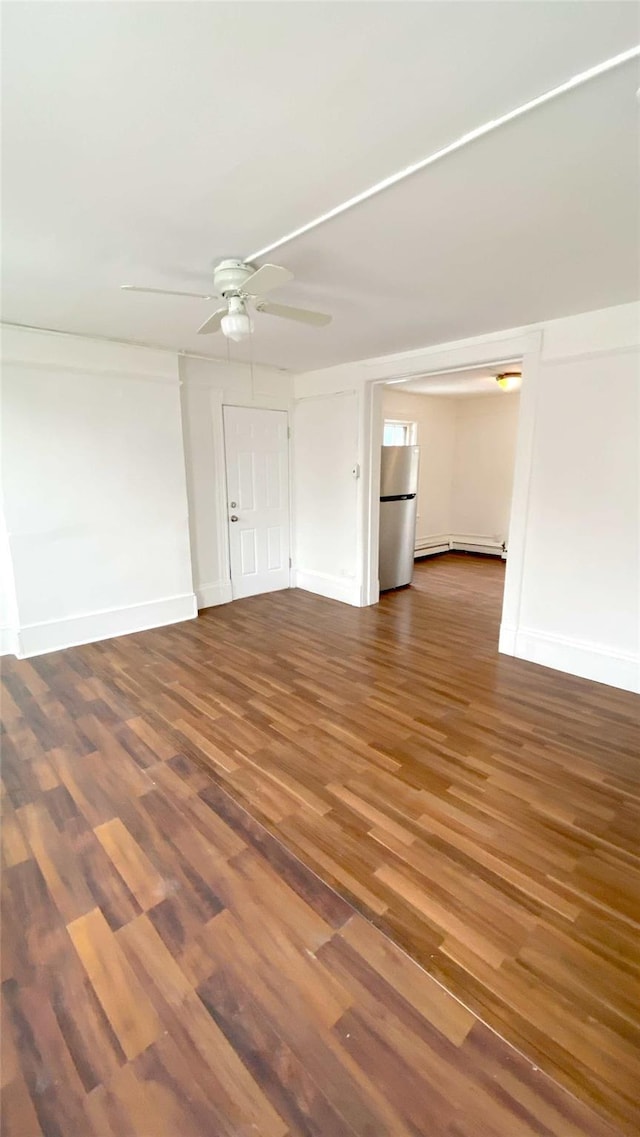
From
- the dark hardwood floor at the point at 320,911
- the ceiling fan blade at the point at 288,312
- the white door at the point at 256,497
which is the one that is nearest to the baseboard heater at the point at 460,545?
the white door at the point at 256,497

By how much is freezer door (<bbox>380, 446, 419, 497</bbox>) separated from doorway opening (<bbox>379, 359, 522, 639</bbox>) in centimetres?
2

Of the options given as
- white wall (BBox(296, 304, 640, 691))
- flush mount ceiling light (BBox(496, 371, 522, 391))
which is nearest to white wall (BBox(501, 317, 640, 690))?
white wall (BBox(296, 304, 640, 691))

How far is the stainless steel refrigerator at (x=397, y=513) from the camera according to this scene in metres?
5.12

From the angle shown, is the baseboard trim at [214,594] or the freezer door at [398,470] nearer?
the baseboard trim at [214,594]

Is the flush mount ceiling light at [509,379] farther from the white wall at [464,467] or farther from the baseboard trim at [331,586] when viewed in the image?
the baseboard trim at [331,586]

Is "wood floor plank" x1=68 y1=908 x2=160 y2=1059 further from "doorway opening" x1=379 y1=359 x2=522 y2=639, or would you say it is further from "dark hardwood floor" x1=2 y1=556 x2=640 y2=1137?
"doorway opening" x1=379 y1=359 x2=522 y2=639

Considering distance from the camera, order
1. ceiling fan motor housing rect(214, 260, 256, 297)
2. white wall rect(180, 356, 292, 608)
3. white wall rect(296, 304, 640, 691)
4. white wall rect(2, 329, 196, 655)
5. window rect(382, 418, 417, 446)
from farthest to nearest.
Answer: window rect(382, 418, 417, 446) → white wall rect(180, 356, 292, 608) → white wall rect(2, 329, 196, 655) → white wall rect(296, 304, 640, 691) → ceiling fan motor housing rect(214, 260, 256, 297)

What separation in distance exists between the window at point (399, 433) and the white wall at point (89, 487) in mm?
3320

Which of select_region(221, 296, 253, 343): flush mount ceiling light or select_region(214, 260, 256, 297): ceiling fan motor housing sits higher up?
select_region(214, 260, 256, 297): ceiling fan motor housing

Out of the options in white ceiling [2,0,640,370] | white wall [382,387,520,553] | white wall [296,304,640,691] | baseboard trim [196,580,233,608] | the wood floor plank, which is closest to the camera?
white ceiling [2,0,640,370]

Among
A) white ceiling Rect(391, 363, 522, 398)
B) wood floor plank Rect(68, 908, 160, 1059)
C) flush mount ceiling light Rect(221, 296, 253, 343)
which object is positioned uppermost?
white ceiling Rect(391, 363, 522, 398)

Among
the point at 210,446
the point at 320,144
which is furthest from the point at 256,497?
the point at 320,144

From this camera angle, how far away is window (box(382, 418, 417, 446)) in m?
6.51

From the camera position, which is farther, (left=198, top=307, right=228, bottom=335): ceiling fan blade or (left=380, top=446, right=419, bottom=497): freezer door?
(left=380, top=446, right=419, bottom=497): freezer door
